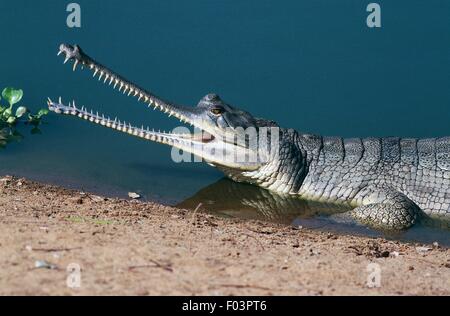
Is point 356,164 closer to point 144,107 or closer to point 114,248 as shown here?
point 144,107

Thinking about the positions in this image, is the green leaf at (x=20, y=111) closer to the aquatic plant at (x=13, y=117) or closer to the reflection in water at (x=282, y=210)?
the aquatic plant at (x=13, y=117)

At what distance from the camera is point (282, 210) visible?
8.82m

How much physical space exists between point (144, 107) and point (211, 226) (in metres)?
4.70

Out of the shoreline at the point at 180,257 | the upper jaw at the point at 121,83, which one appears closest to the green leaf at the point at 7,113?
the upper jaw at the point at 121,83

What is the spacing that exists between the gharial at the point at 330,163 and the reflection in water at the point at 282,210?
178mm

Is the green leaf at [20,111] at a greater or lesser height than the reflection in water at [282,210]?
greater

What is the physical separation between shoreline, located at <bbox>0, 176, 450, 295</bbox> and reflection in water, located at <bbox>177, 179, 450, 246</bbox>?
1063 millimetres

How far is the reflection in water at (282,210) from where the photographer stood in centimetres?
823

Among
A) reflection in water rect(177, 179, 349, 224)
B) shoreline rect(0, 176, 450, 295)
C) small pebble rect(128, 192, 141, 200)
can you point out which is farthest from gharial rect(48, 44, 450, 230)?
shoreline rect(0, 176, 450, 295)

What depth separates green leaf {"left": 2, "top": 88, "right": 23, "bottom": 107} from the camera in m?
9.91

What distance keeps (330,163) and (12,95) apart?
13.3ft

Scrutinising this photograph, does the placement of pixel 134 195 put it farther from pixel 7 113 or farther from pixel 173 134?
pixel 7 113

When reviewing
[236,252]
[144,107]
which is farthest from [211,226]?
[144,107]

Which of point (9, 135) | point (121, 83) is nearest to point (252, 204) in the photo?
point (121, 83)
